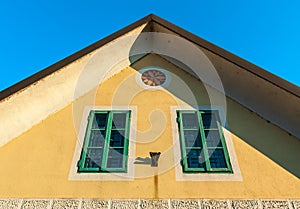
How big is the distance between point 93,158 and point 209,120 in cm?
234

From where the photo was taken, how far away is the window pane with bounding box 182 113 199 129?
4.96 m

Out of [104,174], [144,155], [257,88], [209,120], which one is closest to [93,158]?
[104,174]

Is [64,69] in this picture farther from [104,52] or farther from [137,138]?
[137,138]

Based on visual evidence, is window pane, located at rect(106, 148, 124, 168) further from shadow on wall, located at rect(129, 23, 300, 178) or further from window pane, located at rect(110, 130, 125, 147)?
shadow on wall, located at rect(129, 23, 300, 178)

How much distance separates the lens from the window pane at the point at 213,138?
4617 mm

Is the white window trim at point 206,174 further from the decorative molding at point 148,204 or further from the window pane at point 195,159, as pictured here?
the decorative molding at point 148,204

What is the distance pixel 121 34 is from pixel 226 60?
2308mm

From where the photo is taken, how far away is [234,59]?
4945mm

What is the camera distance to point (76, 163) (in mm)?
4203

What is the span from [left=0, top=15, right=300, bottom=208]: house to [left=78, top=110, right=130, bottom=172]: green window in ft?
0.06

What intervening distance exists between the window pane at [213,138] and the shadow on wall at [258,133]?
0.99ft

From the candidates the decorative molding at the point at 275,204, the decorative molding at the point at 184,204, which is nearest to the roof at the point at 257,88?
the decorative molding at the point at 275,204

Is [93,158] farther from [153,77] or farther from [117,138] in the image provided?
[153,77]

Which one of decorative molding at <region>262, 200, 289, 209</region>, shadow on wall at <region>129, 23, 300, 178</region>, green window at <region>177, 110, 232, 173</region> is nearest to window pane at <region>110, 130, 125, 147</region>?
shadow on wall at <region>129, 23, 300, 178</region>
